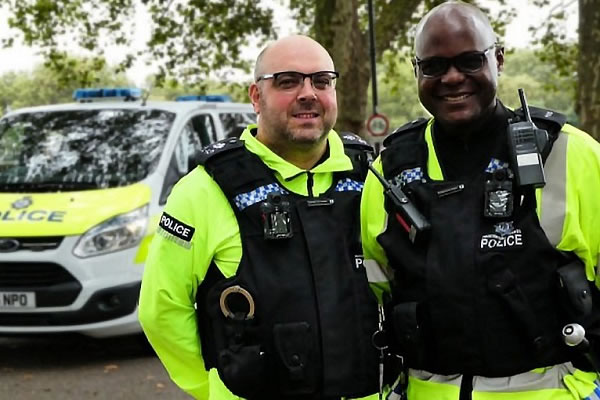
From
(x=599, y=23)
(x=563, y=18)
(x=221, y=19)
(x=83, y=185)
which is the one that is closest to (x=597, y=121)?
(x=599, y=23)

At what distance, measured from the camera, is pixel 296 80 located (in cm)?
320

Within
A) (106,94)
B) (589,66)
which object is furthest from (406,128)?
(589,66)

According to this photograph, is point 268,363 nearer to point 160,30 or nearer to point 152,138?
point 152,138

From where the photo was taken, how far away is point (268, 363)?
2.99 meters

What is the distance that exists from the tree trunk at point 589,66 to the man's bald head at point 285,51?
25.6 ft

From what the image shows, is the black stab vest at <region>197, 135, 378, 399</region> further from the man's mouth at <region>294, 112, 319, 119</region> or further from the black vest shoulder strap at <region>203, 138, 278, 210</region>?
the man's mouth at <region>294, 112, 319, 119</region>

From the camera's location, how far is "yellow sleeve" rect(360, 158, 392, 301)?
2916 mm

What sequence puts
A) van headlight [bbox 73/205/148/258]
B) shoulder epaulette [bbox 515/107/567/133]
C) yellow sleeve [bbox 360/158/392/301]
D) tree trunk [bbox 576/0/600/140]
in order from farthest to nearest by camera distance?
tree trunk [bbox 576/0/600/140] → van headlight [bbox 73/205/148/258] → yellow sleeve [bbox 360/158/392/301] → shoulder epaulette [bbox 515/107/567/133]

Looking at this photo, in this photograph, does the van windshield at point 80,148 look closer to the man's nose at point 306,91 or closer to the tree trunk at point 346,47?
the man's nose at point 306,91

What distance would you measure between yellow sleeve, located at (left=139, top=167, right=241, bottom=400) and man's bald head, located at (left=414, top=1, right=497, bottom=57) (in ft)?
2.79

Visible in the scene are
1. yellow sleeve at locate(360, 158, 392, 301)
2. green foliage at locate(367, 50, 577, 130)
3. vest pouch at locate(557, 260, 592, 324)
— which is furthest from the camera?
green foliage at locate(367, 50, 577, 130)

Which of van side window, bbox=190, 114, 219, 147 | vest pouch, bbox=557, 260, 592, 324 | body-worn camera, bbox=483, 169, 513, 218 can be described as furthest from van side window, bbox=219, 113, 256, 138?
vest pouch, bbox=557, 260, 592, 324

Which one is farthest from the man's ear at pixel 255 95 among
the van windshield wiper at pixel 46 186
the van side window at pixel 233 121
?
the van side window at pixel 233 121

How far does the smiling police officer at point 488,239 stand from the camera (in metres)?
2.55
